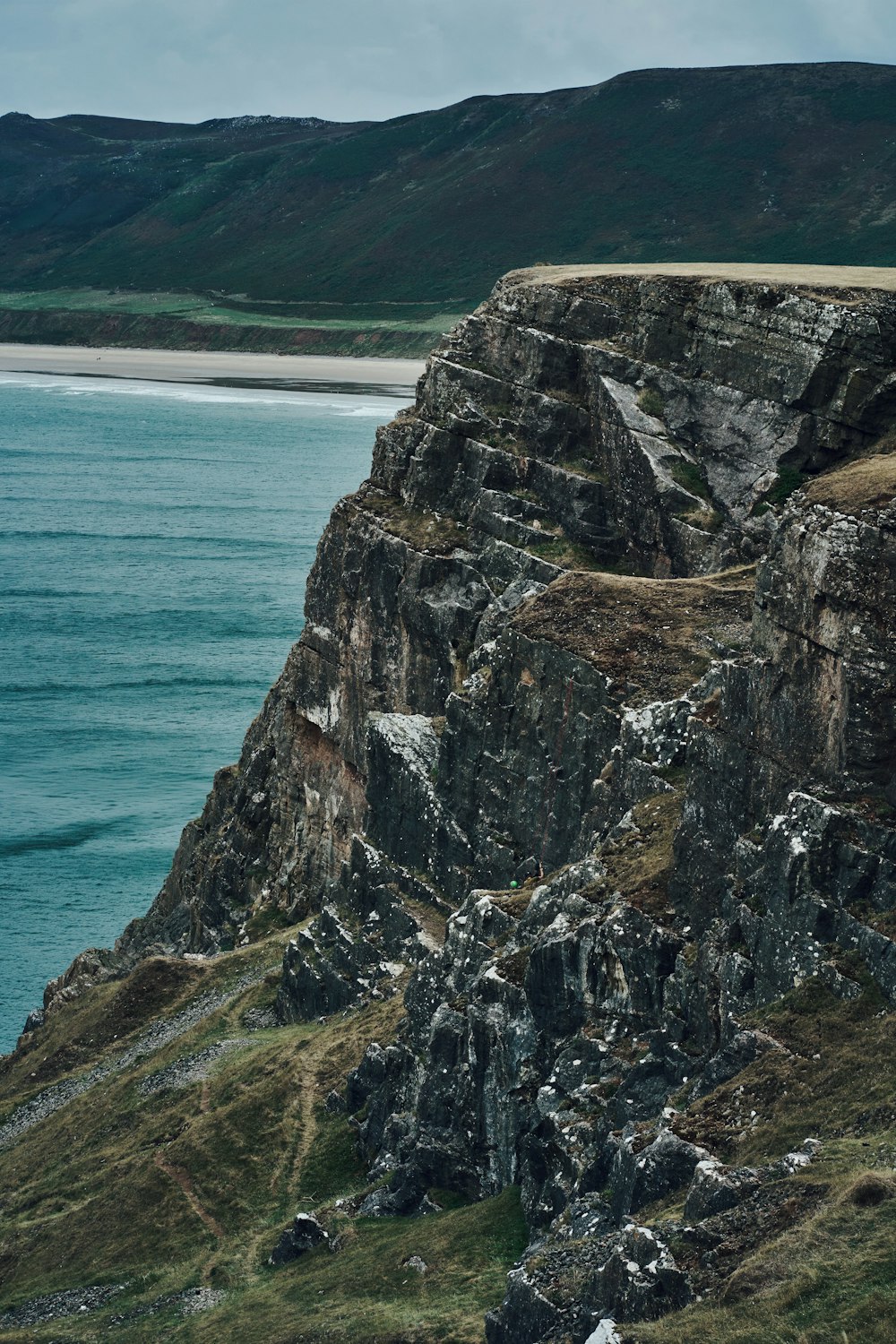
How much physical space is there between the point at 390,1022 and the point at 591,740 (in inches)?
397

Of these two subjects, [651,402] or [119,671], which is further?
[119,671]

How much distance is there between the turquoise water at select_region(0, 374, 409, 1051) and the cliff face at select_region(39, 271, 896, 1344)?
7.33 metres

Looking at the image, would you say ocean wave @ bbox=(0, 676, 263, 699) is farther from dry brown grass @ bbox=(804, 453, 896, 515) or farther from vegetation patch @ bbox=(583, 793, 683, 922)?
dry brown grass @ bbox=(804, 453, 896, 515)

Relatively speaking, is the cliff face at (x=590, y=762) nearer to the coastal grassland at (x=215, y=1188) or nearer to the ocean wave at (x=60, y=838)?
the coastal grassland at (x=215, y=1188)


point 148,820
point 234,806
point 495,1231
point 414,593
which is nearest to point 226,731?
point 148,820

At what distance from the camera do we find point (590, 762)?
4603 cm

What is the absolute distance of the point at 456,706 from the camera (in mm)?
50938

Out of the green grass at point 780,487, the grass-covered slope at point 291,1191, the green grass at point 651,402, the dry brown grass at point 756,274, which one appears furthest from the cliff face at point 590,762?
the grass-covered slope at point 291,1191

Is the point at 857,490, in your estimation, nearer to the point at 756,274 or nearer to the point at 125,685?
the point at 756,274

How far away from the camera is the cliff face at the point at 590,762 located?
29.9 m

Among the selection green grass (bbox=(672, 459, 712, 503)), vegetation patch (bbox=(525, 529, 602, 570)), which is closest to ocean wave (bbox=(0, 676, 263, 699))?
vegetation patch (bbox=(525, 529, 602, 570))

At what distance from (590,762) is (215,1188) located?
609 inches

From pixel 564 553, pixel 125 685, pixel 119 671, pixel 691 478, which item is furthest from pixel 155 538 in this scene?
pixel 691 478

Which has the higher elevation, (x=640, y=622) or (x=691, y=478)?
(x=691, y=478)
